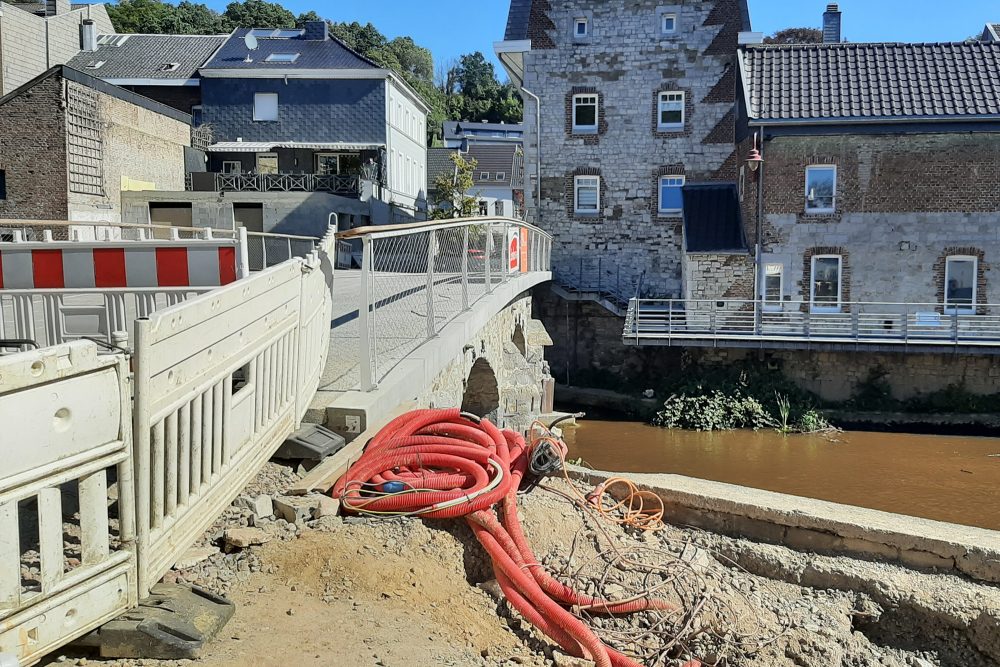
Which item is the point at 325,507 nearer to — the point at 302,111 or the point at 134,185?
the point at 134,185

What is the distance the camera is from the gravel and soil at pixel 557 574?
12.7ft

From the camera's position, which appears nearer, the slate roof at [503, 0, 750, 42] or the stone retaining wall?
the stone retaining wall

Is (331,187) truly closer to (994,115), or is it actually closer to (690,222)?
(690,222)

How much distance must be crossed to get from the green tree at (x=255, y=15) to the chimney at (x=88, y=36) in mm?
36316

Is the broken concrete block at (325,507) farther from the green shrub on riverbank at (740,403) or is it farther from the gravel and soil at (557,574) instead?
the green shrub on riverbank at (740,403)

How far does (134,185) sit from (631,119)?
1617cm

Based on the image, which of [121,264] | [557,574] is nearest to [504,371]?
[121,264]

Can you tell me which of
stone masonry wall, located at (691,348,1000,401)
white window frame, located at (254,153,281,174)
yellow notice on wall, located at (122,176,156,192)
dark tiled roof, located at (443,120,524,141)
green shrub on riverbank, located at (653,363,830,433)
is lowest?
green shrub on riverbank, located at (653,363,830,433)

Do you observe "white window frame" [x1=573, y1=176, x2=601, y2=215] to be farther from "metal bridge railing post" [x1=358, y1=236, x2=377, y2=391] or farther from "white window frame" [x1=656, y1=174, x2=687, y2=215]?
"metal bridge railing post" [x1=358, y1=236, x2=377, y2=391]

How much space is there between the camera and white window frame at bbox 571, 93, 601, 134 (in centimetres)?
2770

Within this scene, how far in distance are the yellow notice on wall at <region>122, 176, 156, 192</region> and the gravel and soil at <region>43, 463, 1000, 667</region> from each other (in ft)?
85.8

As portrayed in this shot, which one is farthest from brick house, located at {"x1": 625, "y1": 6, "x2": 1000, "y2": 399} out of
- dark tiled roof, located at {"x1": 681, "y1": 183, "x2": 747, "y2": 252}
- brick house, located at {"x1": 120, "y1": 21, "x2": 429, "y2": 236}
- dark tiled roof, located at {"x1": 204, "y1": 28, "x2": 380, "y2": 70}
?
dark tiled roof, located at {"x1": 204, "y1": 28, "x2": 380, "y2": 70}

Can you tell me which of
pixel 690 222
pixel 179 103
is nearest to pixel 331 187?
pixel 179 103

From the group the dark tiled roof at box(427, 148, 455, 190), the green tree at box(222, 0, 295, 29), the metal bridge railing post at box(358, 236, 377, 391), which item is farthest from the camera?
the green tree at box(222, 0, 295, 29)
